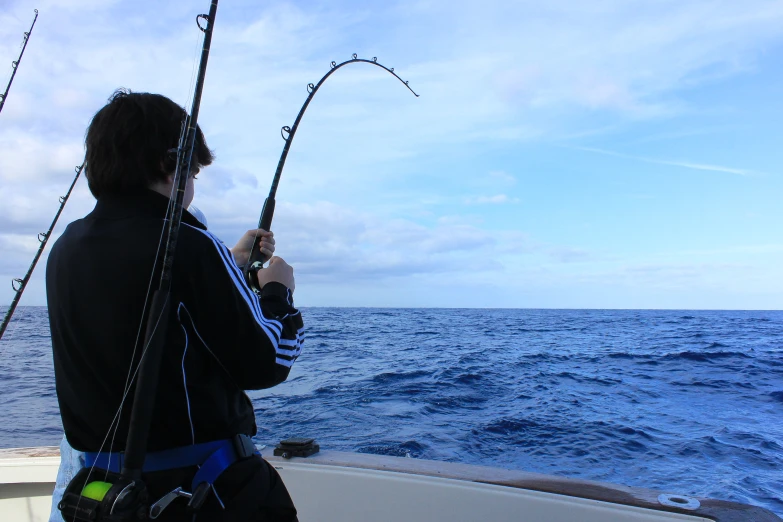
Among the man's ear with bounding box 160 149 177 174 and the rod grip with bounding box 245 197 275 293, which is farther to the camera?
the rod grip with bounding box 245 197 275 293

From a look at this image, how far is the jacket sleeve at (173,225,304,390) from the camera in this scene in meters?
1.08

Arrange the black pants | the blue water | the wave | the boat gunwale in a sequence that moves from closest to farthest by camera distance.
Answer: the black pants < the boat gunwale < the blue water < the wave

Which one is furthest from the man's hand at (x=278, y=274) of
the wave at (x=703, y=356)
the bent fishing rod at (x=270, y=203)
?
the wave at (x=703, y=356)

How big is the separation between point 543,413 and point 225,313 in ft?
21.1

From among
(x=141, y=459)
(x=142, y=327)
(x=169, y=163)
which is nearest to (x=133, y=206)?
(x=169, y=163)

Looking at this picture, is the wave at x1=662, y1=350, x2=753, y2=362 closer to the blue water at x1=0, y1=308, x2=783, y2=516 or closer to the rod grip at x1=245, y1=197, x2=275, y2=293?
the blue water at x1=0, y1=308, x2=783, y2=516

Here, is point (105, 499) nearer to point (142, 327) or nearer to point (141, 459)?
point (141, 459)

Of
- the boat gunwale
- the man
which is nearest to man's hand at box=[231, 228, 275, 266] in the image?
the man

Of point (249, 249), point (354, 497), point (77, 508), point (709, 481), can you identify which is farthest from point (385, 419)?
point (77, 508)

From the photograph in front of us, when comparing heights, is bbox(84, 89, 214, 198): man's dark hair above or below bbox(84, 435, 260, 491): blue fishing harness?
above

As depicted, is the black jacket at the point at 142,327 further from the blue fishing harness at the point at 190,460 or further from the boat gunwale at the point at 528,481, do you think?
the boat gunwale at the point at 528,481

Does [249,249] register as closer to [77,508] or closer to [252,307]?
[252,307]

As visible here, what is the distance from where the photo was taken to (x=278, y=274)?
1404 millimetres

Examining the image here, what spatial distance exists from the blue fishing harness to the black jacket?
2 centimetres
